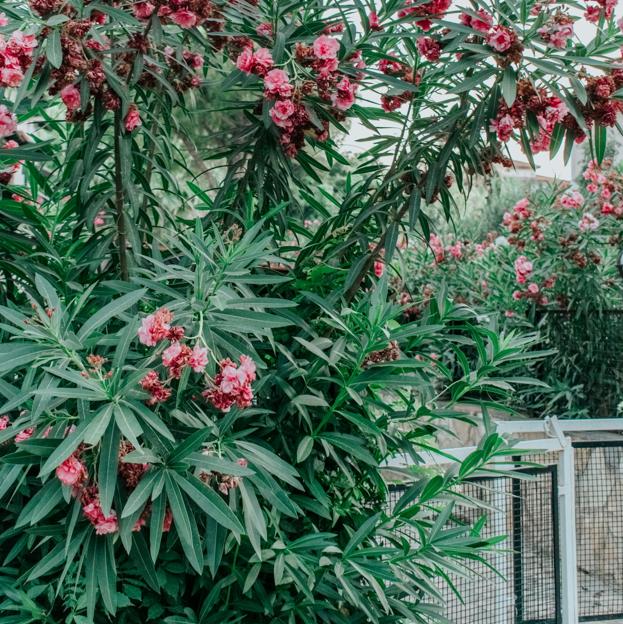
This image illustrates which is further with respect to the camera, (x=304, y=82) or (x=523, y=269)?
(x=523, y=269)

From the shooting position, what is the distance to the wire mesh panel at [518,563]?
239 cm

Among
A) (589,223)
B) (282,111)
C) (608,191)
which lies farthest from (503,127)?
(608,191)

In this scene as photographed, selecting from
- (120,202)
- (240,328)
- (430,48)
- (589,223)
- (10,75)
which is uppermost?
(589,223)

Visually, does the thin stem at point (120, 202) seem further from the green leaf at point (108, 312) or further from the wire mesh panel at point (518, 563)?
the wire mesh panel at point (518, 563)

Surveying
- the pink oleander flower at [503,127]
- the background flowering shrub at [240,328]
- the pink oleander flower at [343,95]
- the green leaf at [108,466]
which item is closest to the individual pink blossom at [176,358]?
the background flowering shrub at [240,328]

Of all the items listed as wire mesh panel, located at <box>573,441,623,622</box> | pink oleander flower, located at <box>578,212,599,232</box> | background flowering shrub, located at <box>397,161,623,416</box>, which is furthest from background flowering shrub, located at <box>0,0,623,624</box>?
pink oleander flower, located at <box>578,212,599,232</box>

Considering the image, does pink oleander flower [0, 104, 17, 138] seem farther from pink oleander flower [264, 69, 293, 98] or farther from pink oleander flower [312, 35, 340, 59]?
pink oleander flower [312, 35, 340, 59]

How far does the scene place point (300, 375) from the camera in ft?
5.64

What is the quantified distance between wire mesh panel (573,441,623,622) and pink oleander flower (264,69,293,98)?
189cm

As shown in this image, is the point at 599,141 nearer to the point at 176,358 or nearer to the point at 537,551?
the point at 176,358

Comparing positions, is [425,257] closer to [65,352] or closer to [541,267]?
[541,267]

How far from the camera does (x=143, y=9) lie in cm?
161

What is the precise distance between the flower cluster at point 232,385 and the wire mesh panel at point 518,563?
1.29m

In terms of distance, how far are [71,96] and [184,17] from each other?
0.31 m
